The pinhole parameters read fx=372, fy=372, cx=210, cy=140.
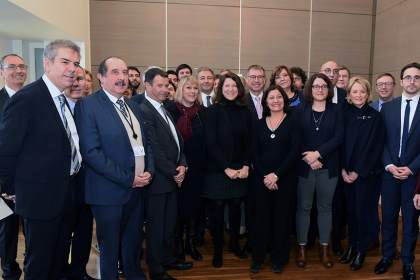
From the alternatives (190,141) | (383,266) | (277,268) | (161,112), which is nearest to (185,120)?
(190,141)

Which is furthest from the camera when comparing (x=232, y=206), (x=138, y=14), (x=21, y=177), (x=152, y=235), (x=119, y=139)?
(x=138, y=14)

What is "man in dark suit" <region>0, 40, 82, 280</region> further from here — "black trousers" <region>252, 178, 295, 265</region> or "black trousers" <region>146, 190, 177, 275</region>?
"black trousers" <region>252, 178, 295, 265</region>

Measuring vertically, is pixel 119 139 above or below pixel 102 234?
above

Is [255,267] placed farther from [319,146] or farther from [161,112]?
[161,112]

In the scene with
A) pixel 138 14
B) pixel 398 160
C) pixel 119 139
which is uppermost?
→ pixel 138 14

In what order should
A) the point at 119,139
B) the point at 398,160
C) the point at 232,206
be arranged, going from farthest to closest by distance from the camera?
the point at 232,206
the point at 398,160
the point at 119,139

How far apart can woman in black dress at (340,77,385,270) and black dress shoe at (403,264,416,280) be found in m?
0.36

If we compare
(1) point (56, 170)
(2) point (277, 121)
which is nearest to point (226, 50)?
(2) point (277, 121)

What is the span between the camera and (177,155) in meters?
2.97

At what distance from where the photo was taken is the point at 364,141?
315cm

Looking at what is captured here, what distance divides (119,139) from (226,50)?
430 centimetres

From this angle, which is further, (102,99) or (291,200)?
(291,200)

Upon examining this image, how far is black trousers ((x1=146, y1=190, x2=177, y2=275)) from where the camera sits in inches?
111

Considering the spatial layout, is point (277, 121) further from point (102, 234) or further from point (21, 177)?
point (21, 177)
